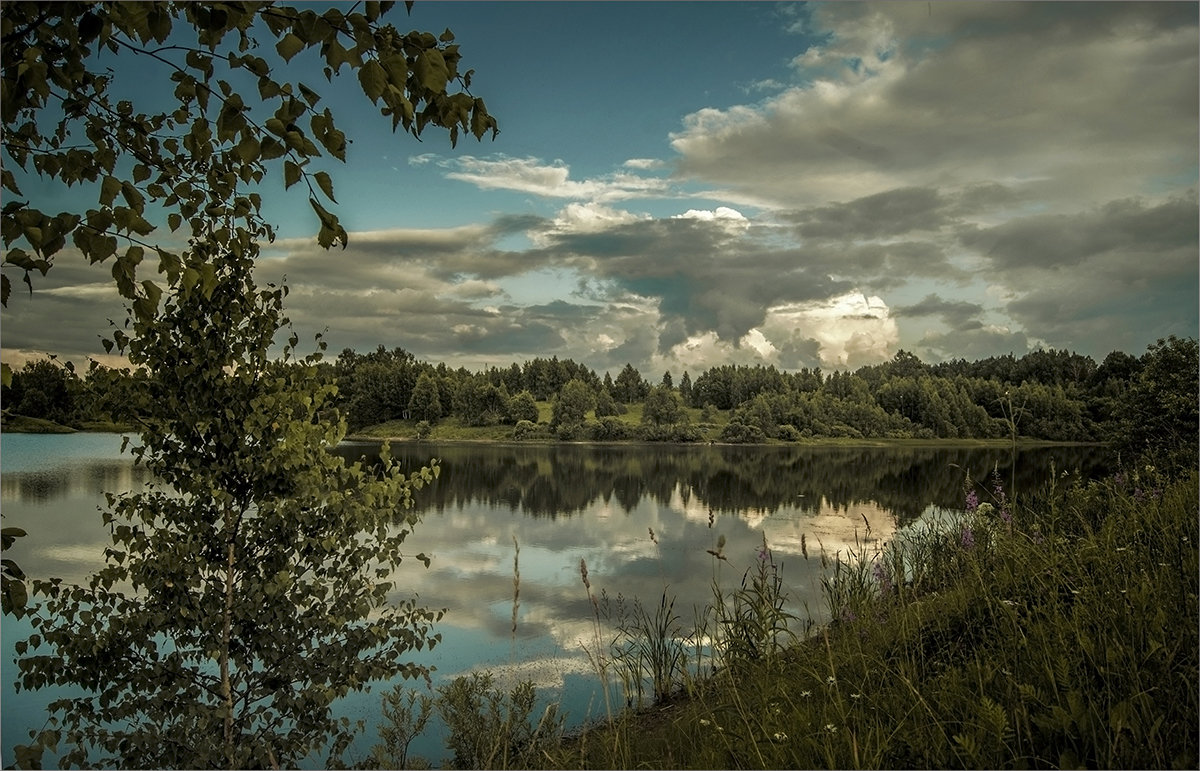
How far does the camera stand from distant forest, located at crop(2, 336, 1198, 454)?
132 feet

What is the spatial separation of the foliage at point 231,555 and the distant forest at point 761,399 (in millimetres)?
26368

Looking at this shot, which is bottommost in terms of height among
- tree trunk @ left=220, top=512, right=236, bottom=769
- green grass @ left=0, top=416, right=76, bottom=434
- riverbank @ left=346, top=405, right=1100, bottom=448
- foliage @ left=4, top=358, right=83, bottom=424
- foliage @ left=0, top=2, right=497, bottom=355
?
riverbank @ left=346, top=405, right=1100, bottom=448

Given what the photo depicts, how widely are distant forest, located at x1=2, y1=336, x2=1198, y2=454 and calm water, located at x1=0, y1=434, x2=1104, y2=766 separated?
6.42 meters

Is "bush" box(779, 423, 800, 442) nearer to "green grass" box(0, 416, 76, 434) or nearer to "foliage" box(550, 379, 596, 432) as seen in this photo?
"foliage" box(550, 379, 596, 432)

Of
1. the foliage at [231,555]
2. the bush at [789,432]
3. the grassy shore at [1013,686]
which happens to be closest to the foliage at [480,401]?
the bush at [789,432]

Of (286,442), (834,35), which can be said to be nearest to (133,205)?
(286,442)

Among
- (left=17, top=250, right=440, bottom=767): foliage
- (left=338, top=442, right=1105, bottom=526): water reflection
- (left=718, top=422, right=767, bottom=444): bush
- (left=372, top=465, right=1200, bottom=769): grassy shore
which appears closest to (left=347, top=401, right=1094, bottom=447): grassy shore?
(left=718, top=422, right=767, bottom=444): bush

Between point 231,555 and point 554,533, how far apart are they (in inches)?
815

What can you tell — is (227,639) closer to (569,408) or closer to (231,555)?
(231,555)

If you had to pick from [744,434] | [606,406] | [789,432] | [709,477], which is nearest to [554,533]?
[709,477]

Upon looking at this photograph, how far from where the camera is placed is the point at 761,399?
82.1 metres

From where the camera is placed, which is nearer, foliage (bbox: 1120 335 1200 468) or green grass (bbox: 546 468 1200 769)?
green grass (bbox: 546 468 1200 769)

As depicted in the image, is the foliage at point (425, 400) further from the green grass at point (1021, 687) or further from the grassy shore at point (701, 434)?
the green grass at point (1021, 687)

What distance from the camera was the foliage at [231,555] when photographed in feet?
16.7
